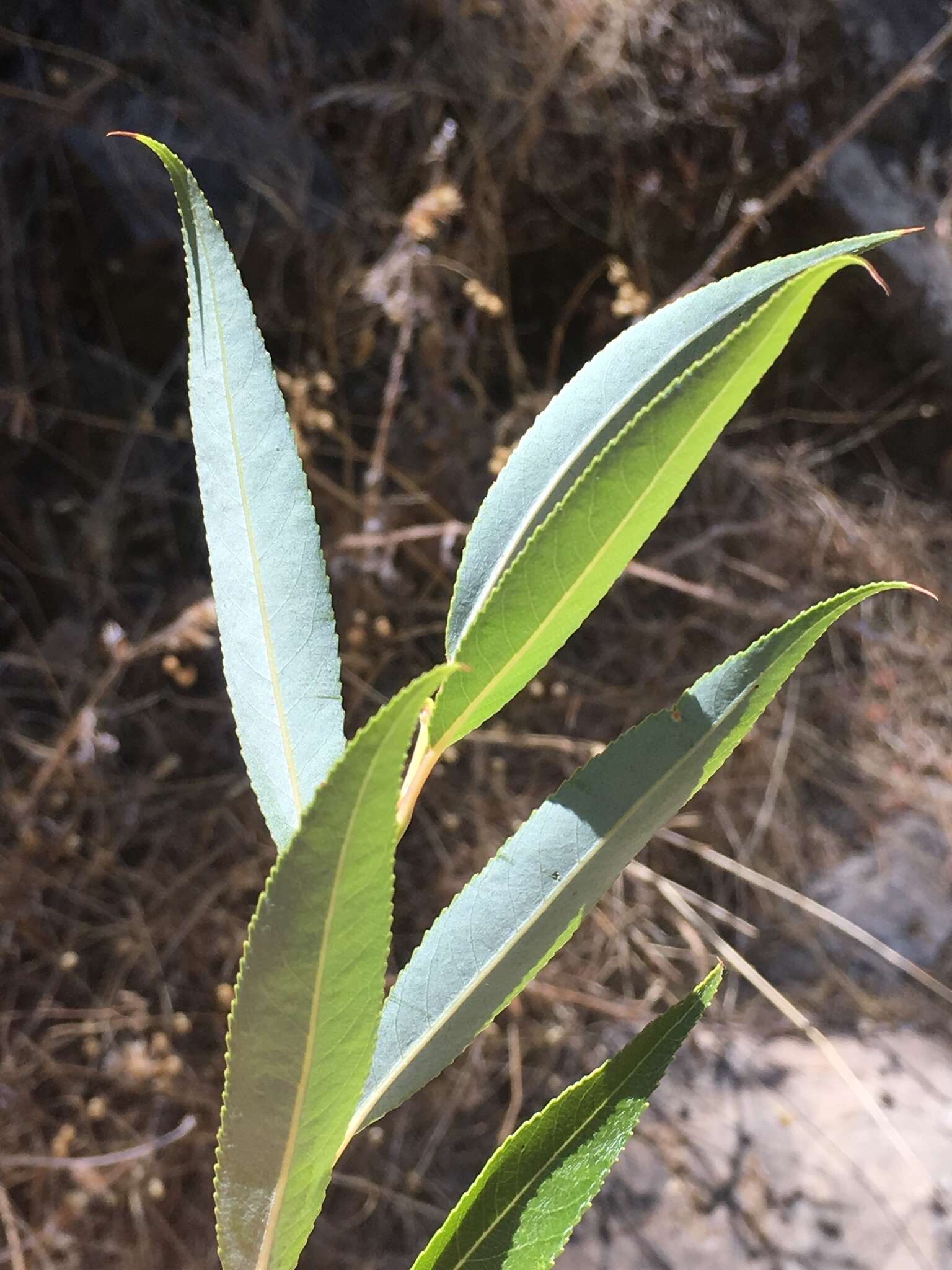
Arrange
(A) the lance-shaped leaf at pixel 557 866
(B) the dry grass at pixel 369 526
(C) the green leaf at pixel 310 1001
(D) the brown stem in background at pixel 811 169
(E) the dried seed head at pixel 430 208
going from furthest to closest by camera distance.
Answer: (D) the brown stem in background at pixel 811 169 < (B) the dry grass at pixel 369 526 < (E) the dried seed head at pixel 430 208 < (A) the lance-shaped leaf at pixel 557 866 < (C) the green leaf at pixel 310 1001

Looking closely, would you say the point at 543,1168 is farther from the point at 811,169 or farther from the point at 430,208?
the point at 811,169

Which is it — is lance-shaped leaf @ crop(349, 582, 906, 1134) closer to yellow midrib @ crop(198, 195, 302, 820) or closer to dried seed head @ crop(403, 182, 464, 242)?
yellow midrib @ crop(198, 195, 302, 820)

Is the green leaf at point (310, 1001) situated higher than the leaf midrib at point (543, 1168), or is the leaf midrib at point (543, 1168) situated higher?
the green leaf at point (310, 1001)

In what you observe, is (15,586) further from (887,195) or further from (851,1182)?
(887,195)

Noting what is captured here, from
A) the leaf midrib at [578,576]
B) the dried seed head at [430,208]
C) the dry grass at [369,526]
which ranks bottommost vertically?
the dry grass at [369,526]

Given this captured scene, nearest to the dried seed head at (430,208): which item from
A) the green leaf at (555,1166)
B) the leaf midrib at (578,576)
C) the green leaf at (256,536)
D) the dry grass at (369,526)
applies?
the dry grass at (369,526)

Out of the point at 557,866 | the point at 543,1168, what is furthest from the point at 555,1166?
the point at 557,866

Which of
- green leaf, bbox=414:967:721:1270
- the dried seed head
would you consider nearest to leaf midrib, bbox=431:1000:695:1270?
green leaf, bbox=414:967:721:1270

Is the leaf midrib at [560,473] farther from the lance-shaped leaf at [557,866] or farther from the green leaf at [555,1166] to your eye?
the green leaf at [555,1166]
